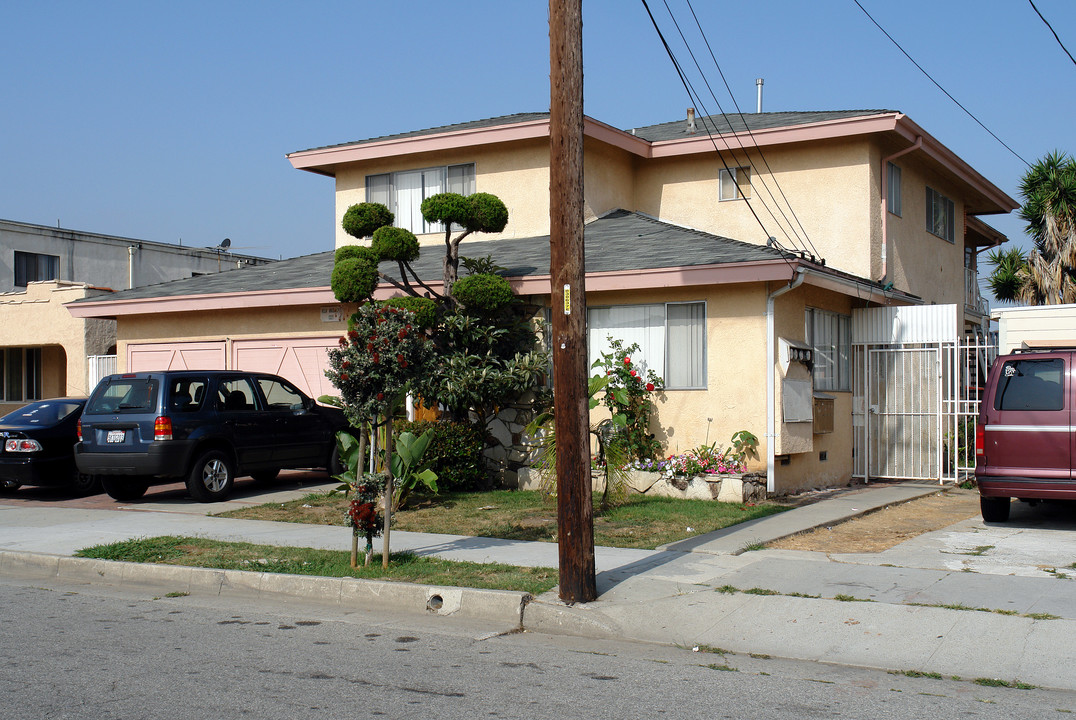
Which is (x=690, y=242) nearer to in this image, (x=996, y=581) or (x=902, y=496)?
(x=902, y=496)

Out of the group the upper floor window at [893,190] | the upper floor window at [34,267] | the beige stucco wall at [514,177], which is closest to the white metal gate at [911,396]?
the upper floor window at [893,190]

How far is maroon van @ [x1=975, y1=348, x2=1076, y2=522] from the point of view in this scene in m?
10.7

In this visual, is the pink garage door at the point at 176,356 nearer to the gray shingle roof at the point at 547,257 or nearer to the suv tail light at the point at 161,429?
the gray shingle roof at the point at 547,257

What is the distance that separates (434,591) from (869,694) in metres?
3.55

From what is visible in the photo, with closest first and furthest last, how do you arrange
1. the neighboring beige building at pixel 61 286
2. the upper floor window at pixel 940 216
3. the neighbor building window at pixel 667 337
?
the neighbor building window at pixel 667 337
the upper floor window at pixel 940 216
the neighboring beige building at pixel 61 286

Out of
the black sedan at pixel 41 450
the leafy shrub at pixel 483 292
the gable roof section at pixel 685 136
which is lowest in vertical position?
the black sedan at pixel 41 450

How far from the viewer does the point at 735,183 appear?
1836cm

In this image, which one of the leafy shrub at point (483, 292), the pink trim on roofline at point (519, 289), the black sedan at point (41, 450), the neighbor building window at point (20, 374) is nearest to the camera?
the pink trim on roofline at point (519, 289)

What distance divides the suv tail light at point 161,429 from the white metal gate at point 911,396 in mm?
10324

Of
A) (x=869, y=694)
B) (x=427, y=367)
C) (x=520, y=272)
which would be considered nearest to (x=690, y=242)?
(x=520, y=272)

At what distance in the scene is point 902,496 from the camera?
13828mm

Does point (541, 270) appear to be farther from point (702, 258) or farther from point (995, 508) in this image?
point (995, 508)

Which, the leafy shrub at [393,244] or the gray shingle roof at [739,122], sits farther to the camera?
the gray shingle roof at [739,122]

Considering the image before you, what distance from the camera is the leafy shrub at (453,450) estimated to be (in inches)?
536
